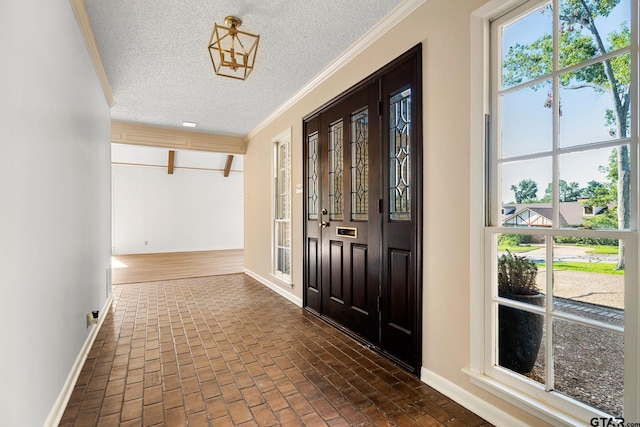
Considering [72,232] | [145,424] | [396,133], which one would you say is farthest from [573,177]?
[72,232]

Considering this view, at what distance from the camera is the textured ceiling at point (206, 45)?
2.27 m

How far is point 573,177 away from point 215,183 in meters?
10.5

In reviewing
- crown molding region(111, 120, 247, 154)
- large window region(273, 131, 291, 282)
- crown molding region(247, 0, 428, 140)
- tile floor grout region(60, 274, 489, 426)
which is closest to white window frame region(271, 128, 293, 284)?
large window region(273, 131, 291, 282)

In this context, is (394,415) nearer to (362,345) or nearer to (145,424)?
(362,345)

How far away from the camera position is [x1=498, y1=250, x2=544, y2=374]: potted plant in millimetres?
1648

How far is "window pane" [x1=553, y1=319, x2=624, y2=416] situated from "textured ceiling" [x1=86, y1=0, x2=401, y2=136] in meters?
2.34

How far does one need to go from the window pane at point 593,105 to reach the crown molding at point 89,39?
3085 mm

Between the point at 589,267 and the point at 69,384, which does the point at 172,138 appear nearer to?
the point at 69,384

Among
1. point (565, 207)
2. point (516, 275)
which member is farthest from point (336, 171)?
point (565, 207)

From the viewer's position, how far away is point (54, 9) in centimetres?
181

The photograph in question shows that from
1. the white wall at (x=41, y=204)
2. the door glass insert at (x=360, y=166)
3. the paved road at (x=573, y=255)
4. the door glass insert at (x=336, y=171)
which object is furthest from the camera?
the door glass insert at (x=336, y=171)

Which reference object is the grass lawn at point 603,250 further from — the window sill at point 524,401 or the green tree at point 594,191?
the window sill at point 524,401

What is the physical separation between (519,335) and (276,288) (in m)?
3.45

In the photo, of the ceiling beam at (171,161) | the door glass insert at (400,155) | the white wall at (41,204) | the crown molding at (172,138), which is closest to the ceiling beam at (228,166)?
the ceiling beam at (171,161)
